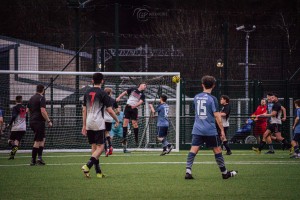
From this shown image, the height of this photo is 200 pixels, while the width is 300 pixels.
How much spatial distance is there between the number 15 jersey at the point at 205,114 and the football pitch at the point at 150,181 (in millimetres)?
952

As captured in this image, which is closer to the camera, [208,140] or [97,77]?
[208,140]

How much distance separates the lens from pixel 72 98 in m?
23.4

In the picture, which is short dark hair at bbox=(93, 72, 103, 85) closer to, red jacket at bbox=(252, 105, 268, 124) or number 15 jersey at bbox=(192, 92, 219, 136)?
number 15 jersey at bbox=(192, 92, 219, 136)

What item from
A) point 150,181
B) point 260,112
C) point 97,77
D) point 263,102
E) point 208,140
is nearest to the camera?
point 150,181

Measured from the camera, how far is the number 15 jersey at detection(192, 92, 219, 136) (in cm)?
1259

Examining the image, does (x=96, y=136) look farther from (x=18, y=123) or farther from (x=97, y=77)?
(x=18, y=123)

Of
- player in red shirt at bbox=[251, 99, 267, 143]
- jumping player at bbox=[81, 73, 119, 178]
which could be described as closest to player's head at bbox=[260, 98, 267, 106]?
player in red shirt at bbox=[251, 99, 267, 143]

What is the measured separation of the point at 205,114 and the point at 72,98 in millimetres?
11496

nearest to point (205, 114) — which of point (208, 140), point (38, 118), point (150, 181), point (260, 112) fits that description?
point (208, 140)

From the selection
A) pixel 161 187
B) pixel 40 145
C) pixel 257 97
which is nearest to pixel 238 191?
pixel 161 187

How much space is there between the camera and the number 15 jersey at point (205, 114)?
12586mm

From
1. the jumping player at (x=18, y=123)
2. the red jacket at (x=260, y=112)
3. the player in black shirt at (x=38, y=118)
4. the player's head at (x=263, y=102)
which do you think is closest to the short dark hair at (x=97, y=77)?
the player in black shirt at (x=38, y=118)

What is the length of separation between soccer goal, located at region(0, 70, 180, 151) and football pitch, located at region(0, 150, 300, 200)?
531 centimetres

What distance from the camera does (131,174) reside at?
1388 cm
